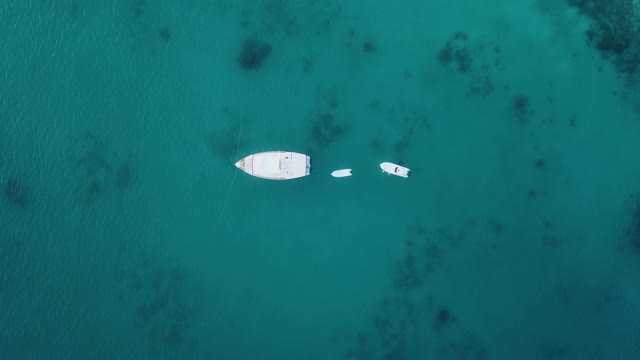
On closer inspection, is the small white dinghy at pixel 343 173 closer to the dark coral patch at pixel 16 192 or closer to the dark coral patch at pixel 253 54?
the dark coral patch at pixel 253 54

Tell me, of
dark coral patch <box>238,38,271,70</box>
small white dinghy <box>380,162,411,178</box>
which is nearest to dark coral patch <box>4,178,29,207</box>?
dark coral patch <box>238,38,271,70</box>

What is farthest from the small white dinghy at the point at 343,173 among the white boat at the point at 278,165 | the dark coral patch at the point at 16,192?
the dark coral patch at the point at 16,192

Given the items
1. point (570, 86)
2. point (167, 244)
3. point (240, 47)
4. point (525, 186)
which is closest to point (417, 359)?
point (525, 186)

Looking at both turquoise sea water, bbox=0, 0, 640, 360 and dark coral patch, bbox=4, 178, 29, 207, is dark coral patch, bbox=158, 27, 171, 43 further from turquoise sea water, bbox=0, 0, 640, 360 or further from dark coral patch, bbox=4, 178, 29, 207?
dark coral patch, bbox=4, 178, 29, 207

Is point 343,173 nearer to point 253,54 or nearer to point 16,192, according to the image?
point 253,54

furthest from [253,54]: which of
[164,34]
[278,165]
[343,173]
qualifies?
[343,173]

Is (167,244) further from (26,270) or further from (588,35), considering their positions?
(588,35)

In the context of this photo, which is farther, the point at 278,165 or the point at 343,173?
the point at 343,173

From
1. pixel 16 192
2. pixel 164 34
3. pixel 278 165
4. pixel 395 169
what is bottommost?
pixel 16 192
